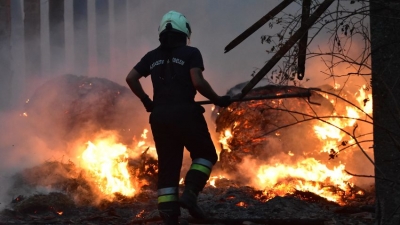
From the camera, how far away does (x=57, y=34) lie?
16.2 meters

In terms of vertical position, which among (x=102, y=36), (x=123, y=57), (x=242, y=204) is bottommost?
(x=242, y=204)

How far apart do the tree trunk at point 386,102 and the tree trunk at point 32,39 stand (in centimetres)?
1343

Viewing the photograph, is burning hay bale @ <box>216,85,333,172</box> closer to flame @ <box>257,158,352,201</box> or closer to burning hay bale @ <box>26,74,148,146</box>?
flame @ <box>257,158,352,201</box>

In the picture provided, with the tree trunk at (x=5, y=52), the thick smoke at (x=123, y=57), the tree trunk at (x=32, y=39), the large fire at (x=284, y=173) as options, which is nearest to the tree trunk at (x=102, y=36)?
the thick smoke at (x=123, y=57)

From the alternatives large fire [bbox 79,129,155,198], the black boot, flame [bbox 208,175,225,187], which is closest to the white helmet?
the black boot

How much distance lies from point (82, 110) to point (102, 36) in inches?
282

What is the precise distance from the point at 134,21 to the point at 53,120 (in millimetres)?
6303

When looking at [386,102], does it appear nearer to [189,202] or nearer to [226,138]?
[189,202]

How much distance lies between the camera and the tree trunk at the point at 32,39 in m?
15.6

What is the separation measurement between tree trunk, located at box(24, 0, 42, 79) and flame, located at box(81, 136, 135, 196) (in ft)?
25.0

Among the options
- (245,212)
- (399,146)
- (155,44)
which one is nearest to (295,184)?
(245,212)

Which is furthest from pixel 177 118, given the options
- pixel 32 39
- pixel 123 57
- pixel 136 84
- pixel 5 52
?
pixel 32 39

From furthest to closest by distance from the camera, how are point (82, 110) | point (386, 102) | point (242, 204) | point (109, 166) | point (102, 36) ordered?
point (102, 36), point (82, 110), point (109, 166), point (242, 204), point (386, 102)

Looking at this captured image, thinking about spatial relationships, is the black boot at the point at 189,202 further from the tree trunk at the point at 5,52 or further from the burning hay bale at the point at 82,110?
the tree trunk at the point at 5,52
